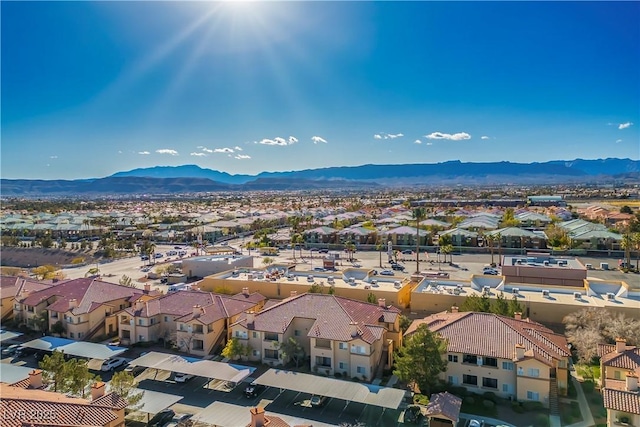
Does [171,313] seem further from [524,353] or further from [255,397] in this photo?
[524,353]

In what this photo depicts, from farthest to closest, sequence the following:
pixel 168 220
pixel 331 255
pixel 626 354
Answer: pixel 168 220
pixel 331 255
pixel 626 354

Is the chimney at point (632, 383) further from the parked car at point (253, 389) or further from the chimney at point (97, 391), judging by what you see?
the chimney at point (97, 391)

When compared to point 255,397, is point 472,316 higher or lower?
higher

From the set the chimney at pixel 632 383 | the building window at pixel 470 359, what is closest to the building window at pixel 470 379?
the building window at pixel 470 359

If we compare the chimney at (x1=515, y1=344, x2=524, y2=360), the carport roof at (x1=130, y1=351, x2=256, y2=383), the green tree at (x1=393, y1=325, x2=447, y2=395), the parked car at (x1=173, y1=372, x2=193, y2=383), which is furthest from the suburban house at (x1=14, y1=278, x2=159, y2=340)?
the chimney at (x1=515, y1=344, x2=524, y2=360)

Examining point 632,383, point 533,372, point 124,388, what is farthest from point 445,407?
point 124,388

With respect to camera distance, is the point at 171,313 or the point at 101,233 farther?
the point at 101,233

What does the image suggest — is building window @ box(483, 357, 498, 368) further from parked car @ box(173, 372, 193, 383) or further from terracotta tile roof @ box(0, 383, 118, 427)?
terracotta tile roof @ box(0, 383, 118, 427)

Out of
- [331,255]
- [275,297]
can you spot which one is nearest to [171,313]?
[275,297]
